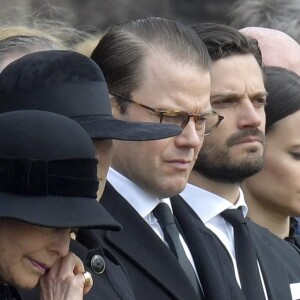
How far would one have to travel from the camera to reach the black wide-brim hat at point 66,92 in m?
3.47

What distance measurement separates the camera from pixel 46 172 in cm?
306

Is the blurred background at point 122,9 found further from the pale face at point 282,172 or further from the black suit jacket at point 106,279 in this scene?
the black suit jacket at point 106,279

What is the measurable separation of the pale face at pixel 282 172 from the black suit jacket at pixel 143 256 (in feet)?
4.20

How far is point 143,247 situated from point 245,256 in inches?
21.5

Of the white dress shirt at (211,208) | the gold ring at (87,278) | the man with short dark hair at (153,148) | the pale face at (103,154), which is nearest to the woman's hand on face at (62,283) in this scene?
the gold ring at (87,278)

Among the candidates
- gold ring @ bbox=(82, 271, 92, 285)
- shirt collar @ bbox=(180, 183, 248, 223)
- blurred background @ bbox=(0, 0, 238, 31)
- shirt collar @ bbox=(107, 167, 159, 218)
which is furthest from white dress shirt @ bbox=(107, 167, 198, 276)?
blurred background @ bbox=(0, 0, 238, 31)

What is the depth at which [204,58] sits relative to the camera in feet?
14.0

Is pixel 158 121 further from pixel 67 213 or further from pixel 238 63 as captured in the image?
pixel 67 213

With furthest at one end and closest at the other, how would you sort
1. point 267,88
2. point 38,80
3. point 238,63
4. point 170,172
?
point 267,88, point 238,63, point 170,172, point 38,80

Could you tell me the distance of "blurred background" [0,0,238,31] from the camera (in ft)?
24.5

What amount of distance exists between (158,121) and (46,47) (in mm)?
503

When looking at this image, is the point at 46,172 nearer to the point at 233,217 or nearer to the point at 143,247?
the point at 143,247

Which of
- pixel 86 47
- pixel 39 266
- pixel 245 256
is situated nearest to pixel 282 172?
pixel 245 256

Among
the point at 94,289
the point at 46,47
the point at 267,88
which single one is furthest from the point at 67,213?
the point at 267,88
